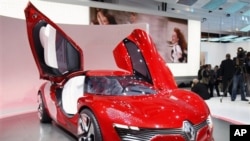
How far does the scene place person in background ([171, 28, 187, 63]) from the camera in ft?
30.5

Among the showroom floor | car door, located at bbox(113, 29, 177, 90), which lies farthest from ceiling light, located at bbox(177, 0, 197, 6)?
car door, located at bbox(113, 29, 177, 90)

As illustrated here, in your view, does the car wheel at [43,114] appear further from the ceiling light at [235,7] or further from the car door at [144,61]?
the ceiling light at [235,7]

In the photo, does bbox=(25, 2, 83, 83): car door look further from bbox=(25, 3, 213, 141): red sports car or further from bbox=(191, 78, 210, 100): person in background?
bbox=(191, 78, 210, 100): person in background

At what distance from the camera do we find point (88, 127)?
2459 millimetres

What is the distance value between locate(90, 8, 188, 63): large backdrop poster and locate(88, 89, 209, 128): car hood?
5350 mm

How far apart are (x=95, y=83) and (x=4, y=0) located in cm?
341

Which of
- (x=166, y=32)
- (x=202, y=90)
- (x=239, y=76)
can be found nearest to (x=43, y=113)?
(x=202, y=90)

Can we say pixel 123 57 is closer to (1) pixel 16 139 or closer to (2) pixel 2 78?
(1) pixel 16 139

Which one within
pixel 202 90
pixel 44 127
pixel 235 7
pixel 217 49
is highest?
pixel 235 7

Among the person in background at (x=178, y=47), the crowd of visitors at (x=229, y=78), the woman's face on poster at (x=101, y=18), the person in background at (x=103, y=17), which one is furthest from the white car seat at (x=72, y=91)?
the person in background at (x=178, y=47)

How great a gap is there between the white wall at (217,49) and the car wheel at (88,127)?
46.3 feet

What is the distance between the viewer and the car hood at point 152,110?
2168mm

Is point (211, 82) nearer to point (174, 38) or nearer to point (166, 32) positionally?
point (174, 38)

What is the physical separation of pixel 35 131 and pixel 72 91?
796 mm
